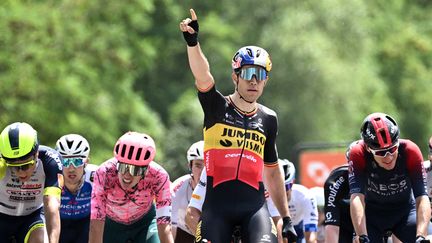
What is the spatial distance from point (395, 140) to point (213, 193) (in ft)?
7.45

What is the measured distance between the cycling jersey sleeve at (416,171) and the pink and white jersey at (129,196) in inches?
101

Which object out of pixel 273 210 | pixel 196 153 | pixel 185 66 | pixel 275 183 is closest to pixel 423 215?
pixel 273 210

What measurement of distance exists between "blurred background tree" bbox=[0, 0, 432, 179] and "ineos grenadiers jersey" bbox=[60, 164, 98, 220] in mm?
17185

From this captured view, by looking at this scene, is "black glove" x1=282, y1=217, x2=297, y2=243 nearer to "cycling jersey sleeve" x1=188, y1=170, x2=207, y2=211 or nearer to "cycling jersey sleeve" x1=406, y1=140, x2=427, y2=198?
"cycling jersey sleeve" x1=188, y1=170, x2=207, y2=211

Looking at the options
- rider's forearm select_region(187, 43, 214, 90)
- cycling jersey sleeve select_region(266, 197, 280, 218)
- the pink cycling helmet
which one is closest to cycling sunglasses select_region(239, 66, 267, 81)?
rider's forearm select_region(187, 43, 214, 90)

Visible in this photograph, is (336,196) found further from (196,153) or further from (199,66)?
(199,66)

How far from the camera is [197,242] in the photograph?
10.9 meters

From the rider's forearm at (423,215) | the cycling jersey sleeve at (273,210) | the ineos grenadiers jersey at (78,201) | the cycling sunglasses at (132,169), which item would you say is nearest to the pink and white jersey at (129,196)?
the cycling sunglasses at (132,169)

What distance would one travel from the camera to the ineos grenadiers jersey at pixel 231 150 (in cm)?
1119

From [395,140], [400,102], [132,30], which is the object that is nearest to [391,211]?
[395,140]

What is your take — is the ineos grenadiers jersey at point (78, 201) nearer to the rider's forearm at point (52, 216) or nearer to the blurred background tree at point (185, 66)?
the rider's forearm at point (52, 216)

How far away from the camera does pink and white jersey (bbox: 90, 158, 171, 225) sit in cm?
1259

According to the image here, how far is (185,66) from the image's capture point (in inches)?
1882

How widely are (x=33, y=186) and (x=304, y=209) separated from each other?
458cm
